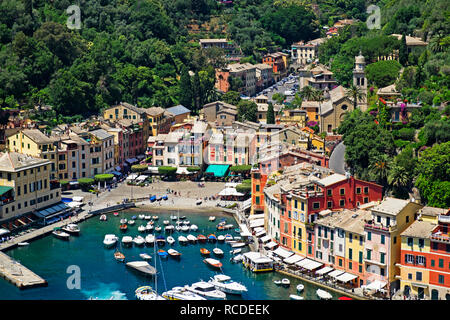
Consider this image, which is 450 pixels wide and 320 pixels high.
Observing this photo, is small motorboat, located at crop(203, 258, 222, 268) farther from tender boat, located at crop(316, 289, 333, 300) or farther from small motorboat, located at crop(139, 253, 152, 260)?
tender boat, located at crop(316, 289, 333, 300)

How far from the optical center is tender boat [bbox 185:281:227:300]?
4336cm

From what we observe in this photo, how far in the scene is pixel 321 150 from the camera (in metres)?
70.0

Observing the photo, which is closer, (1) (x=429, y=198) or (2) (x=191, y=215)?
(1) (x=429, y=198)

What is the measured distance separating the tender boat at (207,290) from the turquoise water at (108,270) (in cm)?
88

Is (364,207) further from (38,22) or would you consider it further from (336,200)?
(38,22)

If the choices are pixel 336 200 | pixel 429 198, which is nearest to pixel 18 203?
pixel 336 200

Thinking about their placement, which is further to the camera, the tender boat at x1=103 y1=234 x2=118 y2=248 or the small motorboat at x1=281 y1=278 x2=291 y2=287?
the tender boat at x1=103 y1=234 x2=118 y2=248

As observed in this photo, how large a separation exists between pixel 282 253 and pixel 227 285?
21.7 feet

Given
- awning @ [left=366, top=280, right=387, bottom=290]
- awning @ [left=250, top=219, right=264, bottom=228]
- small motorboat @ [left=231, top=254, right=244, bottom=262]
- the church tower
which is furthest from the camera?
the church tower

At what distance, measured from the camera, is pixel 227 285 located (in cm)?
4478

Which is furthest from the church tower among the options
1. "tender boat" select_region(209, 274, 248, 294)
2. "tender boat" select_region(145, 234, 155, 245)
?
"tender boat" select_region(209, 274, 248, 294)

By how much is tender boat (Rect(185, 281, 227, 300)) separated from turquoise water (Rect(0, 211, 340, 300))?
34.5 inches
